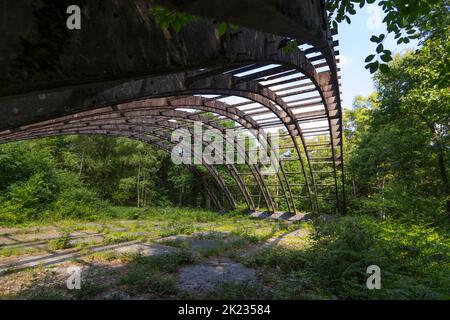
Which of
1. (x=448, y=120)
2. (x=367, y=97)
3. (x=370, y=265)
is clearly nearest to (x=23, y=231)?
(x=370, y=265)

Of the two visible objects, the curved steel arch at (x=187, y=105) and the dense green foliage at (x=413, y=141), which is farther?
the dense green foliage at (x=413, y=141)

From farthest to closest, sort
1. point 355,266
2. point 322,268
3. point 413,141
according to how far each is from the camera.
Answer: point 413,141
point 322,268
point 355,266

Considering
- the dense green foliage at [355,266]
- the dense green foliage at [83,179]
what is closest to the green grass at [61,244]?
the dense green foliage at [355,266]

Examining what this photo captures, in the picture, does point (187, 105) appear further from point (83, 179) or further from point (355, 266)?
point (83, 179)

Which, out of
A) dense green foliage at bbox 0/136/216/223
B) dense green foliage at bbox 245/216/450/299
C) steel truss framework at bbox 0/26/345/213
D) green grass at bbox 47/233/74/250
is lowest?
green grass at bbox 47/233/74/250

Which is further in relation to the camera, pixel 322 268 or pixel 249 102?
pixel 249 102

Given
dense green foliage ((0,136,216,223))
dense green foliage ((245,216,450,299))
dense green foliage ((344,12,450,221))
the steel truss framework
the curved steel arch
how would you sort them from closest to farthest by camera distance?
1. dense green foliage ((245,216,450,299))
2. the steel truss framework
3. the curved steel arch
4. dense green foliage ((344,12,450,221))
5. dense green foliage ((0,136,216,223))

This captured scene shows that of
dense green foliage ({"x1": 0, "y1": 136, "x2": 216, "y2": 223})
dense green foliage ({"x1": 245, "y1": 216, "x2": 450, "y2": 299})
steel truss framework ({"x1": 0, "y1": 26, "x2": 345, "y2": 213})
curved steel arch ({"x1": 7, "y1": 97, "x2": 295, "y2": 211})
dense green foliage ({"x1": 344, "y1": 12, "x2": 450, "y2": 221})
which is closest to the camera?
dense green foliage ({"x1": 245, "y1": 216, "x2": 450, "y2": 299})

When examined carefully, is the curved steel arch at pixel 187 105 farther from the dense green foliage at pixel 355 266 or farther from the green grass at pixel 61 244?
the dense green foliage at pixel 355 266

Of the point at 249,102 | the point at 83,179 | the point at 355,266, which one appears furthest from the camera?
the point at 83,179

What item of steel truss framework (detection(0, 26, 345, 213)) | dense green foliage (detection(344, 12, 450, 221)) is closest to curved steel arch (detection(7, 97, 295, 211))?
steel truss framework (detection(0, 26, 345, 213))

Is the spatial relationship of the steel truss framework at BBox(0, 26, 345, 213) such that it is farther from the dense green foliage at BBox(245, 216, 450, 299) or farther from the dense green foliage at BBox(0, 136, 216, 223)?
the dense green foliage at BBox(0, 136, 216, 223)

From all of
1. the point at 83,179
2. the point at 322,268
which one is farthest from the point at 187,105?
the point at 83,179

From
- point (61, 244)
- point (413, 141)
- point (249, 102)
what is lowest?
point (61, 244)
